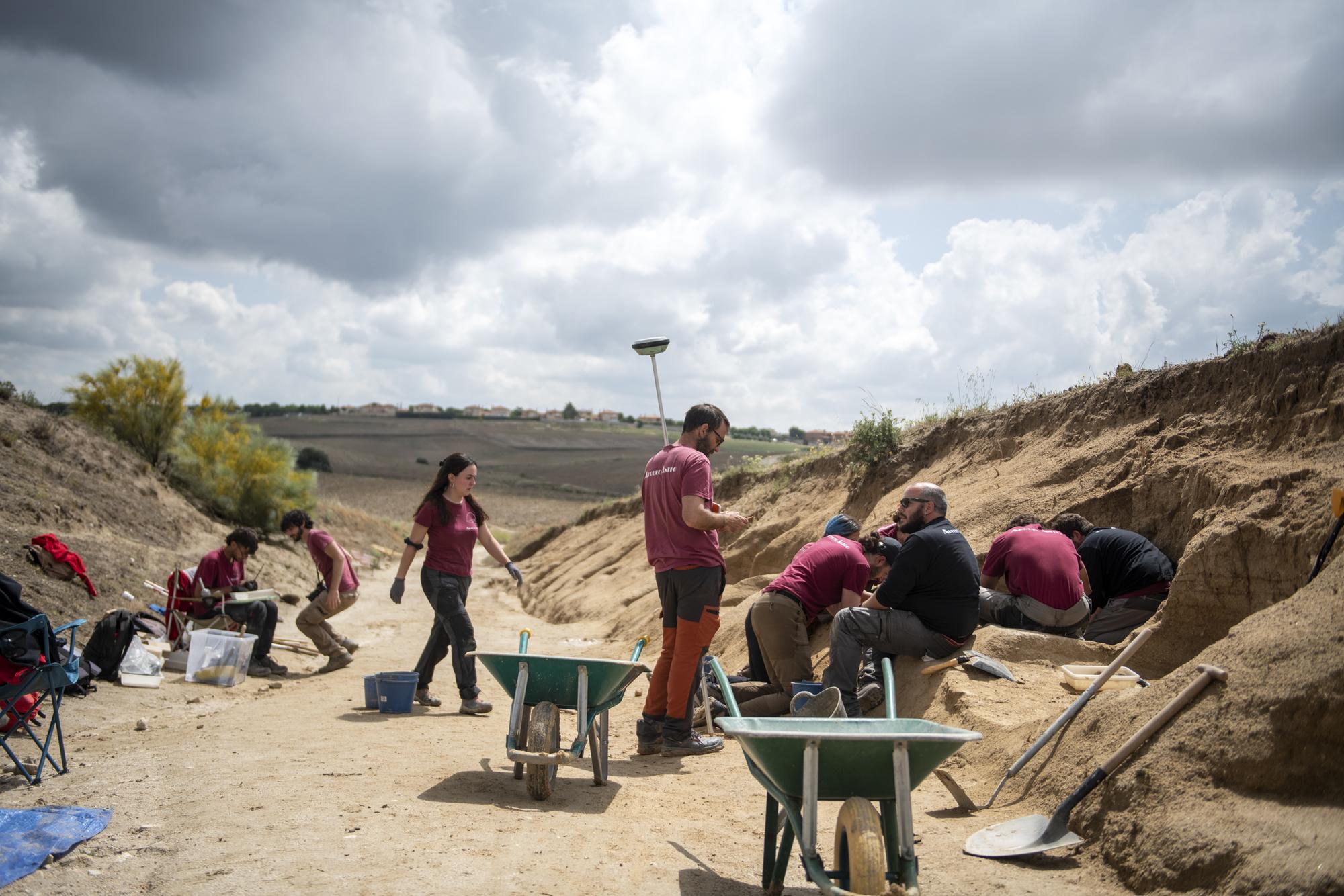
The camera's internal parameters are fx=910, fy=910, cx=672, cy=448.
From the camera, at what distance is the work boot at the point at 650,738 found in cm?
601

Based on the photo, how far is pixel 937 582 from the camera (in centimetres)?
594

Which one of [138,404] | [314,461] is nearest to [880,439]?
[138,404]

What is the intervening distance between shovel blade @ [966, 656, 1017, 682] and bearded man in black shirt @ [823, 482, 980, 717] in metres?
0.19

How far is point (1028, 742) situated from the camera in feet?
16.7

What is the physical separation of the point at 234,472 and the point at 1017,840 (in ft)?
73.7

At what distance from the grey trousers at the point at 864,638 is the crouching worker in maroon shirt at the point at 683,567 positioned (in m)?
0.83

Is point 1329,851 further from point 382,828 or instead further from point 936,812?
point 382,828

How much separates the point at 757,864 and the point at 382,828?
171 cm

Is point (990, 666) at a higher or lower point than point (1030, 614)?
lower

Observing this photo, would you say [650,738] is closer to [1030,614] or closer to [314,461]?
[1030,614]

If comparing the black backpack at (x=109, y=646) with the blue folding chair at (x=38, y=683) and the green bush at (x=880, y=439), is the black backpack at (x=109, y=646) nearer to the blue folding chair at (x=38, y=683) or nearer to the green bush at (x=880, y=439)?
the blue folding chair at (x=38, y=683)

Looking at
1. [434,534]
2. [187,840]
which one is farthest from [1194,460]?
[187,840]

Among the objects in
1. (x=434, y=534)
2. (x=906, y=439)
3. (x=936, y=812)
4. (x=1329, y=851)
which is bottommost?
(x=936, y=812)

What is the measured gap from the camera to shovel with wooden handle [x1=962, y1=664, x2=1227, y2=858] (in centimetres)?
396
